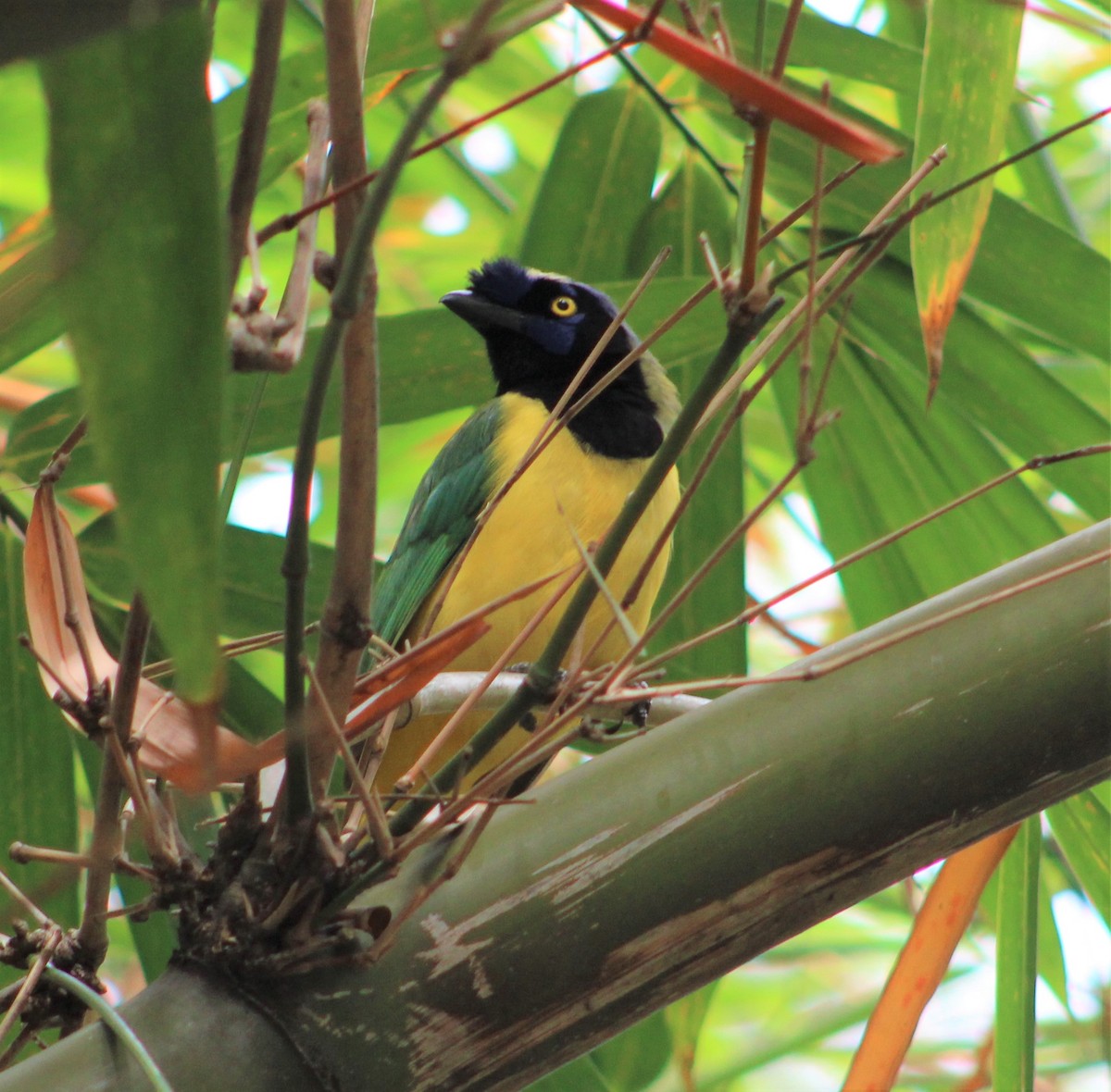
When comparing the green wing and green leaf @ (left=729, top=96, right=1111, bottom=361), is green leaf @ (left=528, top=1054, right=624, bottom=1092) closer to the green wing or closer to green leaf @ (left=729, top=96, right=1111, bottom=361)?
the green wing

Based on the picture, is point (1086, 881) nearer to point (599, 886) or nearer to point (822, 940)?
point (599, 886)

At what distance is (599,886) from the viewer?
3.75 ft

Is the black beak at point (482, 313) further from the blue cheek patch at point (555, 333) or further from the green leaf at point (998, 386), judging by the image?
the green leaf at point (998, 386)

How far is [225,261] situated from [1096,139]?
3.98 metres

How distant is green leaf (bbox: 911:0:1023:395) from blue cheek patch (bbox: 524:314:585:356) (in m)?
1.54

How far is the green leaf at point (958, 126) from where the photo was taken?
1436mm

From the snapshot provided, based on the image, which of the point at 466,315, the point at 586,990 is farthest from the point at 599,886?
the point at 466,315

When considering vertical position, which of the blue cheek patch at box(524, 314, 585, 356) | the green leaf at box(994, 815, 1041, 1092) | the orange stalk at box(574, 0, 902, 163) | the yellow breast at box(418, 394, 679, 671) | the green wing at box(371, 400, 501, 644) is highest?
the blue cheek patch at box(524, 314, 585, 356)

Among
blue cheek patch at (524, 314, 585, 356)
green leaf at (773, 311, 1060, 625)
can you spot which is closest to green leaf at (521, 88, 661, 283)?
green leaf at (773, 311, 1060, 625)

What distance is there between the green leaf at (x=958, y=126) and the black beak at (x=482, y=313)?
1.47 m

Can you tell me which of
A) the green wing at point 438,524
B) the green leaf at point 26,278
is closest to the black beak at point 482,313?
the green wing at point 438,524

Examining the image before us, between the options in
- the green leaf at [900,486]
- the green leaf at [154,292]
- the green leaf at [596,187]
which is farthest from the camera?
the green leaf at [596,187]

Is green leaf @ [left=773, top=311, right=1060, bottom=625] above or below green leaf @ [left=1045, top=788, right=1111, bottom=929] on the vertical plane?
above

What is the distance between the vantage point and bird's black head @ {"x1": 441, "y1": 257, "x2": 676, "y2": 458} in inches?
112
